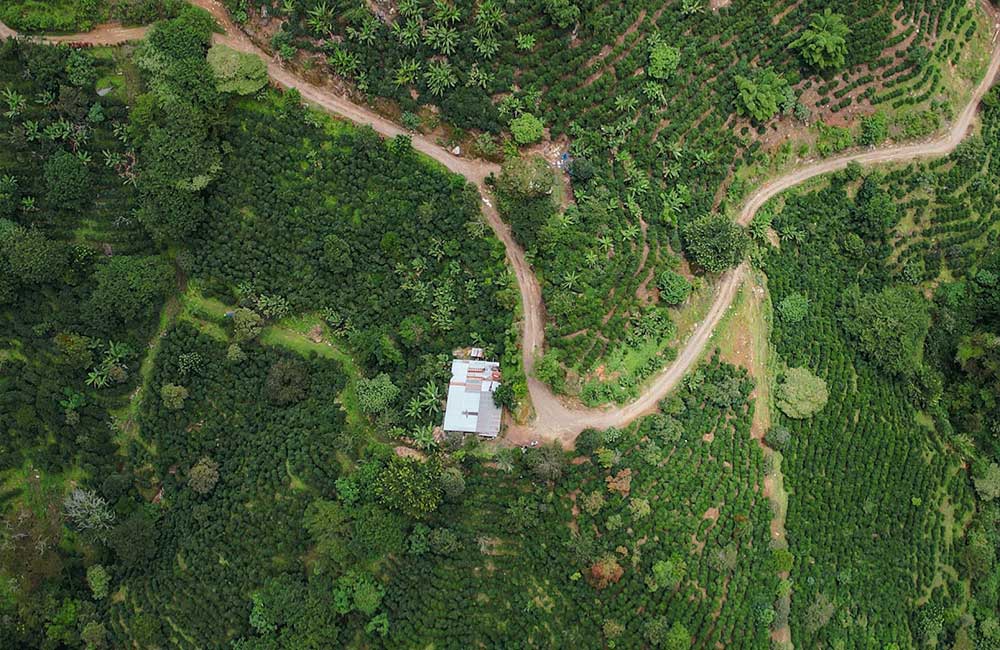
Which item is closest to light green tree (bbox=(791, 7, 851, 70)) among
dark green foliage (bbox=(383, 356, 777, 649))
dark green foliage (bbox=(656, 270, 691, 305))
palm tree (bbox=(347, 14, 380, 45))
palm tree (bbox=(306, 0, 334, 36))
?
dark green foliage (bbox=(656, 270, 691, 305))

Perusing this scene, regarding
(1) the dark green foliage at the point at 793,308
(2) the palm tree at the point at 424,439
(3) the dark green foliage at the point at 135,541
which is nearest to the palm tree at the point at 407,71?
(2) the palm tree at the point at 424,439

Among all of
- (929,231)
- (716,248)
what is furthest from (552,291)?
(929,231)

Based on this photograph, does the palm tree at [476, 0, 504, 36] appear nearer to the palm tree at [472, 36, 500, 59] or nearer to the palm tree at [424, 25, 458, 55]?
the palm tree at [472, 36, 500, 59]

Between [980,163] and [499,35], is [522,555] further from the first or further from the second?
[980,163]

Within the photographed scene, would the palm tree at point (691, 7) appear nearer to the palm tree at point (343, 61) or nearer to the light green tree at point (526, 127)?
the light green tree at point (526, 127)

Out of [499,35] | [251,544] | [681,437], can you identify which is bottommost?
[251,544]

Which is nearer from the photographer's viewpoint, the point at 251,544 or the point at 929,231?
the point at 251,544

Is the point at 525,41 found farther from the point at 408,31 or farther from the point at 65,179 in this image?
the point at 65,179
